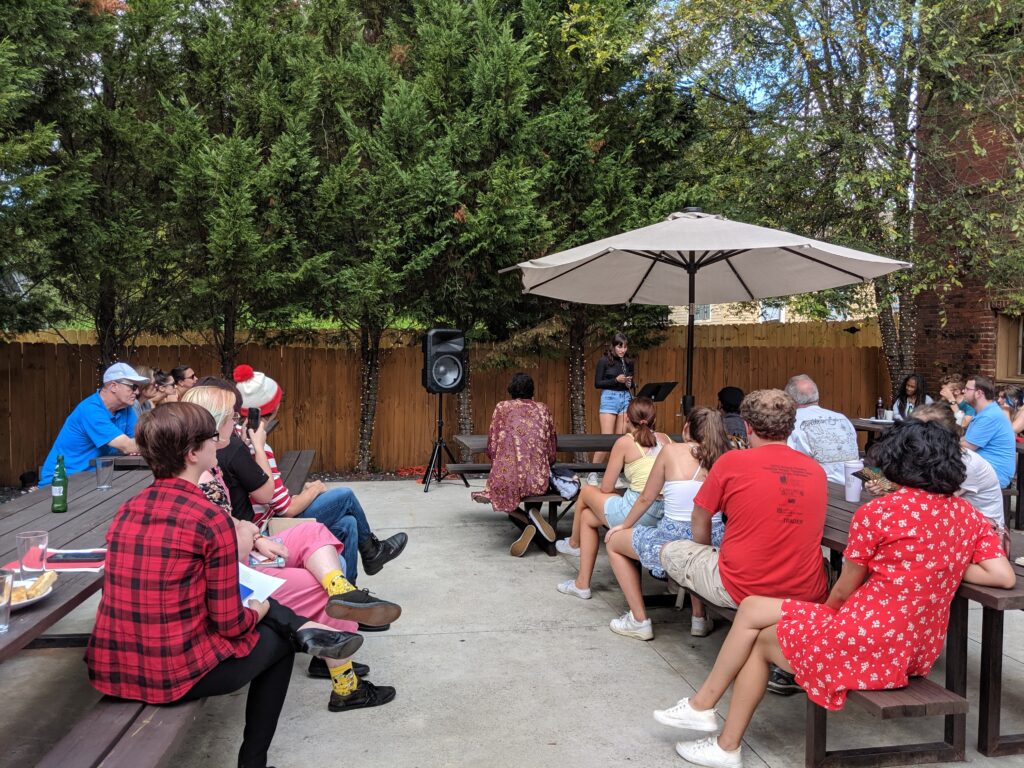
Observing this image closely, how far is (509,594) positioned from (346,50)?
23.7 ft

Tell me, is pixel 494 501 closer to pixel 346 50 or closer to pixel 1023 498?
pixel 1023 498

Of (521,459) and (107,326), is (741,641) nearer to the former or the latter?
(521,459)

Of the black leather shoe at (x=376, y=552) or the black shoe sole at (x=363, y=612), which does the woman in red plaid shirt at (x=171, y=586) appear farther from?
the black leather shoe at (x=376, y=552)

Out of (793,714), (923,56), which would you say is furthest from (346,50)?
(793,714)

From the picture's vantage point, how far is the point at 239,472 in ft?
11.8

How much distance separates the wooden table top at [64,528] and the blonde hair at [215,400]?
2.14 feet

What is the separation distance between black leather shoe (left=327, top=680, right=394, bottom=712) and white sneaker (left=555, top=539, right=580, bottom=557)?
246cm

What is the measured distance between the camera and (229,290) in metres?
8.58

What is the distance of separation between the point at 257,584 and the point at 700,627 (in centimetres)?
240

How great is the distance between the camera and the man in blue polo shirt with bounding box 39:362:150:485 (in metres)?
5.00

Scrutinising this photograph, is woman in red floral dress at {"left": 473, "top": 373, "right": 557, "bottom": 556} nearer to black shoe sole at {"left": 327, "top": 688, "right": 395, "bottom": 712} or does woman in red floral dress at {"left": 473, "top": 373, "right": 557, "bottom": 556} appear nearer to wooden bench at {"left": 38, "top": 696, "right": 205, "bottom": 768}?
black shoe sole at {"left": 327, "top": 688, "right": 395, "bottom": 712}

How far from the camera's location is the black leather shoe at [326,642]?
276cm

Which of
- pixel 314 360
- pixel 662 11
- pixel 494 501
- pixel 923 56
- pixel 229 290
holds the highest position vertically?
pixel 662 11

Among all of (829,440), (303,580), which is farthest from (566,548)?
(303,580)
